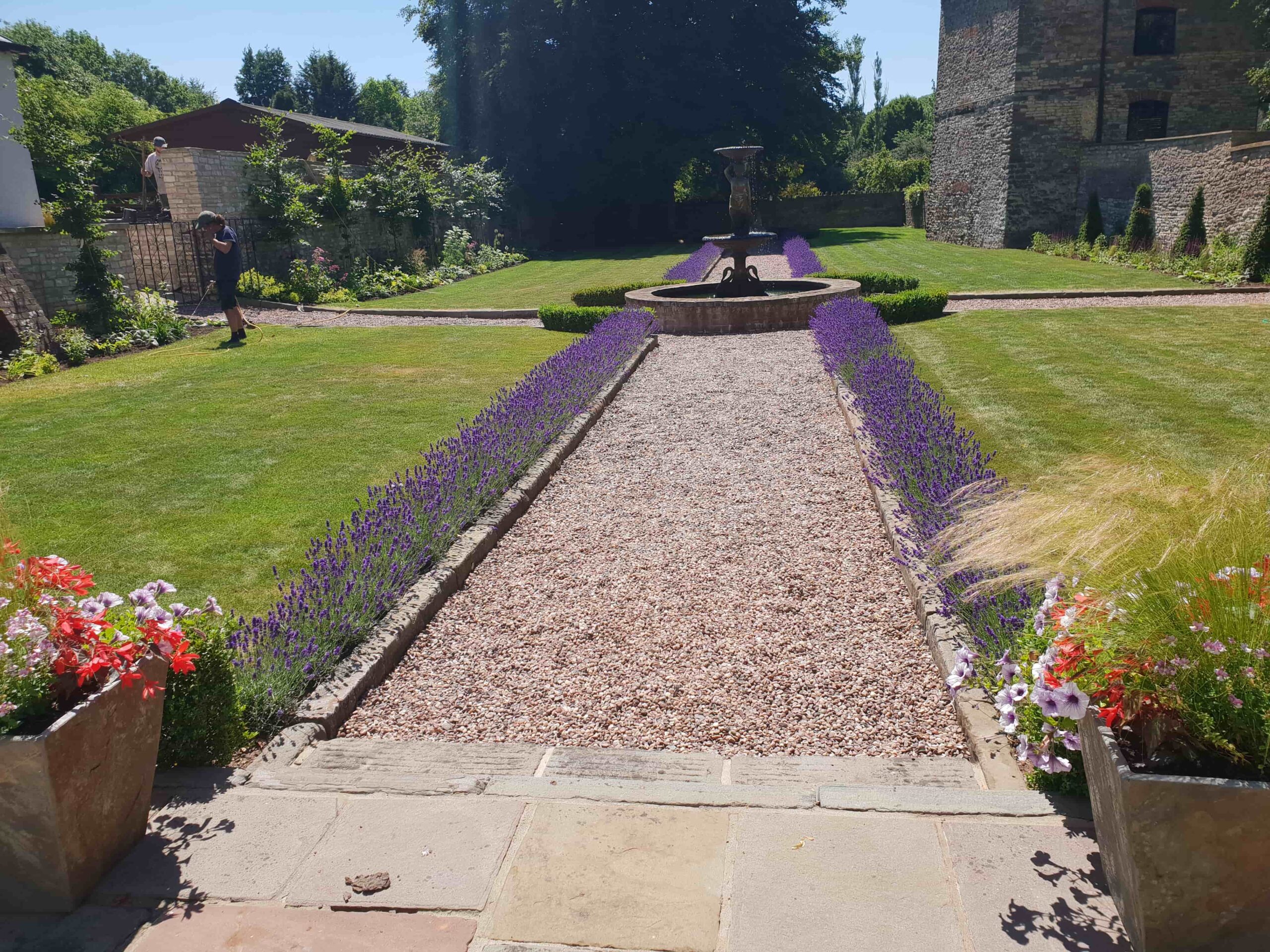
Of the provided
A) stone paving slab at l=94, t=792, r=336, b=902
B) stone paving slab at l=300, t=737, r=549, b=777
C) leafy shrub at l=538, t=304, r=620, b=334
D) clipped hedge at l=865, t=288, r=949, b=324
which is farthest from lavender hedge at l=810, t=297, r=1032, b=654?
leafy shrub at l=538, t=304, r=620, b=334

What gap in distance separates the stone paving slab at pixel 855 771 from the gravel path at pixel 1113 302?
12093mm

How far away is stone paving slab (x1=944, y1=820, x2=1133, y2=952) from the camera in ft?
6.93

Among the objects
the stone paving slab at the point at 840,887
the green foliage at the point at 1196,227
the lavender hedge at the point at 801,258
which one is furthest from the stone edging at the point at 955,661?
the green foliage at the point at 1196,227

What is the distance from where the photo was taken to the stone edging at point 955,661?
3.01 metres

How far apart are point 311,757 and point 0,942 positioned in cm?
111

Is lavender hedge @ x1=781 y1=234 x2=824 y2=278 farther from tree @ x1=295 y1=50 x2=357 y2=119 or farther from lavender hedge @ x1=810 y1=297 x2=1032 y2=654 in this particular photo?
tree @ x1=295 y1=50 x2=357 y2=119

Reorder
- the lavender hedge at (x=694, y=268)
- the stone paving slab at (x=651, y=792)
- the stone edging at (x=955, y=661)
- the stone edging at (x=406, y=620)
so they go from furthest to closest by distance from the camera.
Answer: the lavender hedge at (x=694, y=268) → the stone edging at (x=406, y=620) → the stone edging at (x=955, y=661) → the stone paving slab at (x=651, y=792)

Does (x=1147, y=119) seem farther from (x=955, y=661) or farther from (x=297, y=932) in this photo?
(x=297, y=932)

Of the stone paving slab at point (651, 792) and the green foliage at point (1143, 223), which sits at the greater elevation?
the green foliage at point (1143, 223)

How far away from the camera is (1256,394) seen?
797 cm

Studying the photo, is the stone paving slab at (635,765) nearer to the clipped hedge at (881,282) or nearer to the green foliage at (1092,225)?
the clipped hedge at (881,282)

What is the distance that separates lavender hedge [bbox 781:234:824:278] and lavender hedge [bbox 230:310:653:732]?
439 inches

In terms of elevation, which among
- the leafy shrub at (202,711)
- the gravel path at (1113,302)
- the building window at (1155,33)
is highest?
the building window at (1155,33)

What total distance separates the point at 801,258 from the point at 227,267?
14404 mm
